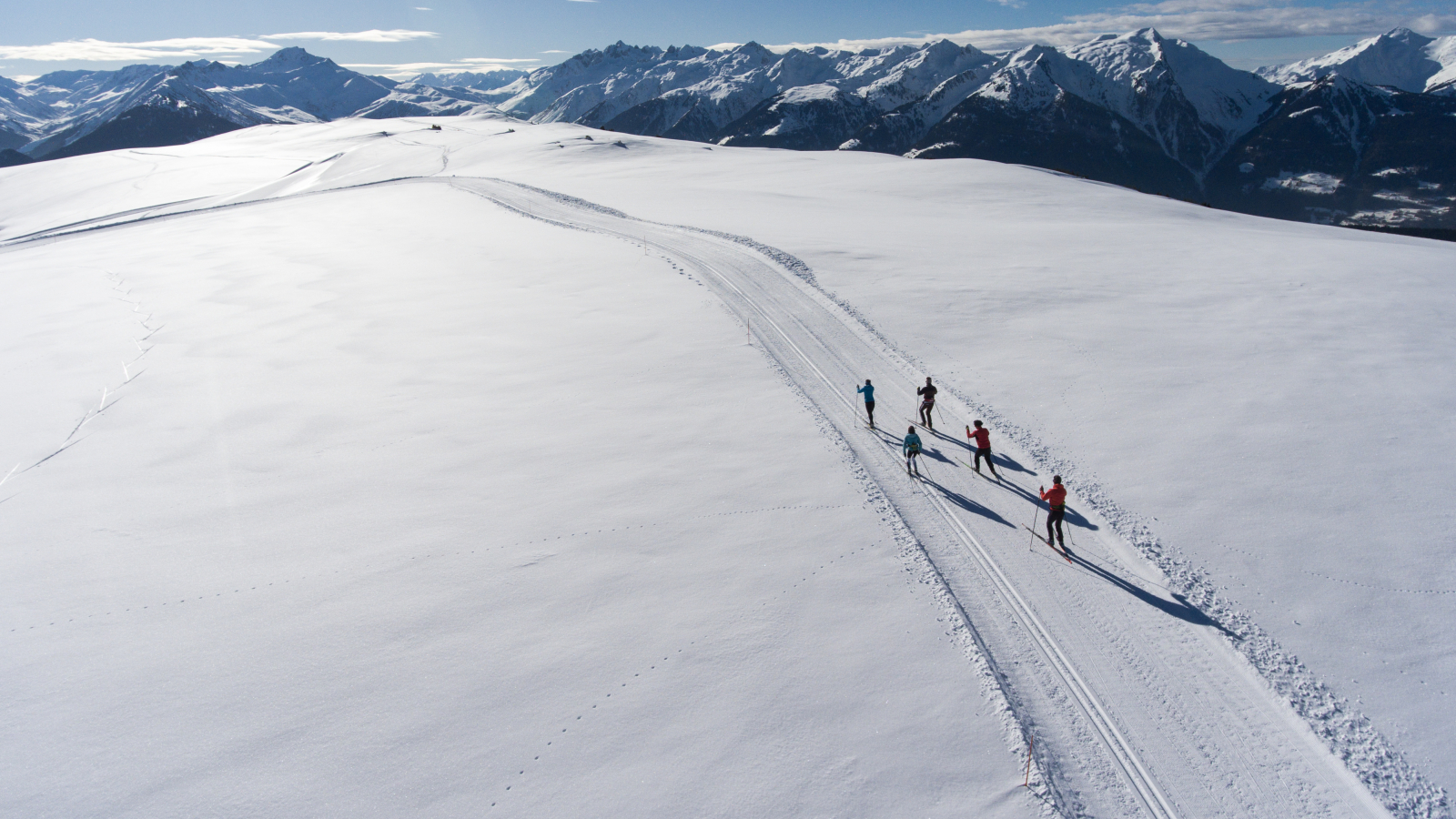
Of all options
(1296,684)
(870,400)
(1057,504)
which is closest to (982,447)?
(1057,504)

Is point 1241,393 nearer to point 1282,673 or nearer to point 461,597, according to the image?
point 1282,673

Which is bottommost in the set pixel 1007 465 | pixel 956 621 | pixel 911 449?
pixel 956 621

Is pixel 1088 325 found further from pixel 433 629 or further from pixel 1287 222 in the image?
pixel 1287 222

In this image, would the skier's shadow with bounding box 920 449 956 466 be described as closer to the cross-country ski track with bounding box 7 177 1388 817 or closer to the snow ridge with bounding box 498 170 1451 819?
the cross-country ski track with bounding box 7 177 1388 817

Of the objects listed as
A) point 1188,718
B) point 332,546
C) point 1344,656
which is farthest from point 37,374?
point 1344,656

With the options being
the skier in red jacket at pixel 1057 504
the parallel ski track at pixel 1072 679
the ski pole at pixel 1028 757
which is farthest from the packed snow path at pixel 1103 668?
the skier in red jacket at pixel 1057 504

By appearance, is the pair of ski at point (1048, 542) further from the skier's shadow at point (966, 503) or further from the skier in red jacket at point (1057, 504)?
the skier's shadow at point (966, 503)
